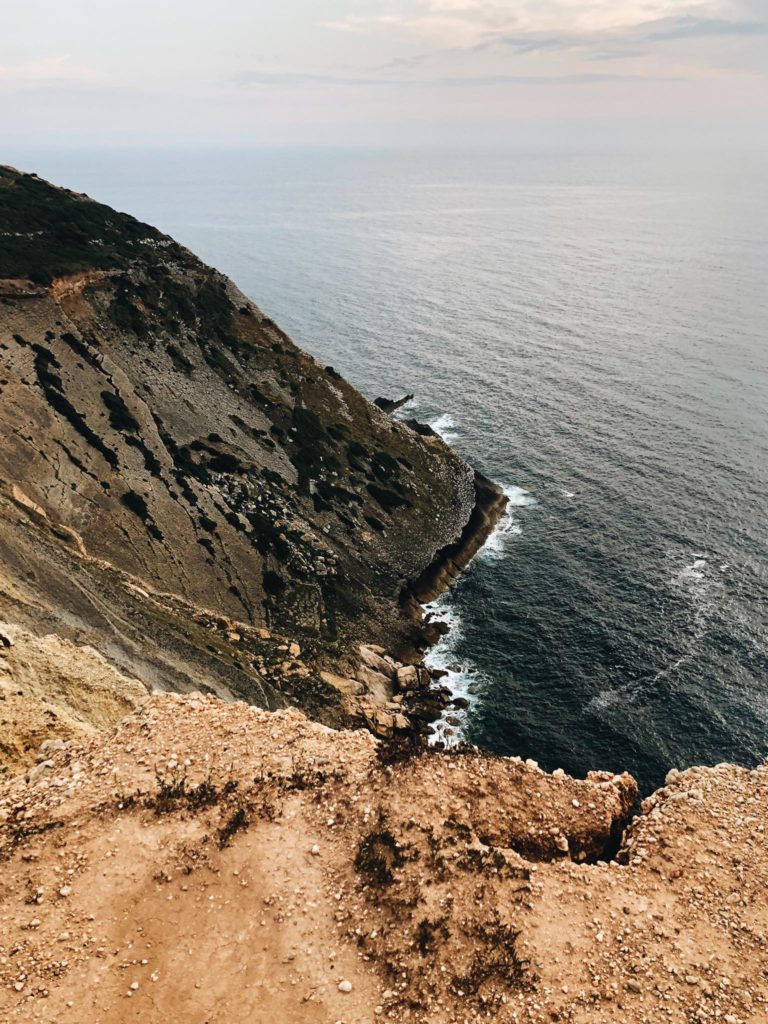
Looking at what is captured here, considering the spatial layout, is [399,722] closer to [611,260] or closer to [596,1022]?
[596,1022]

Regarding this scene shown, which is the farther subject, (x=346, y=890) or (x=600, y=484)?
(x=600, y=484)

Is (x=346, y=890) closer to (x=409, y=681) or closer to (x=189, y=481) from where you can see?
(x=409, y=681)

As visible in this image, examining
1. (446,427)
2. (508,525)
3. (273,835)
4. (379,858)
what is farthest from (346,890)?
(446,427)

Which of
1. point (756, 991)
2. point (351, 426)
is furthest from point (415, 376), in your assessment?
point (756, 991)

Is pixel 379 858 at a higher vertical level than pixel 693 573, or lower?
higher

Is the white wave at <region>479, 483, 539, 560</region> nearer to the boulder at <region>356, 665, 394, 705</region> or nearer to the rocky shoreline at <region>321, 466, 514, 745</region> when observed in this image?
the rocky shoreline at <region>321, 466, 514, 745</region>

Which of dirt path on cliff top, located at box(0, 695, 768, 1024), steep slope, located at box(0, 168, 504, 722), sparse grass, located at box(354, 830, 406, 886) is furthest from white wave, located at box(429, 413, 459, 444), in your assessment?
sparse grass, located at box(354, 830, 406, 886)
